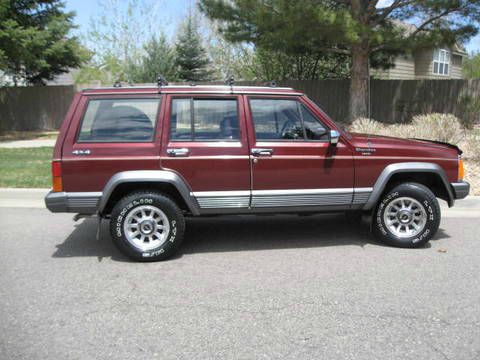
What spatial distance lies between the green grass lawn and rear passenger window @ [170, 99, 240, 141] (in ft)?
14.7

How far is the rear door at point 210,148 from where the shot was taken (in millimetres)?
5113

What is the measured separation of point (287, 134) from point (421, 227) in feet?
6.22

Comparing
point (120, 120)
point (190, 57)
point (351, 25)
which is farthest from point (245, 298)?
point (190, 57)

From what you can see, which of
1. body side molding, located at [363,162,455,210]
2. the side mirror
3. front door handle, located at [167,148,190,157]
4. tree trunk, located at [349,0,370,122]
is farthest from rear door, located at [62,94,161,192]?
tree trunk, located at [349,0,370,122]

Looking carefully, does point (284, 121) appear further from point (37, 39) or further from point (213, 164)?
point (37, 39)

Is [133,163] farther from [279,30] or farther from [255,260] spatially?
[279,30]

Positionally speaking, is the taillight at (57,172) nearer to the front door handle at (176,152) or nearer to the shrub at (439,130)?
the front door handle at (176,152)

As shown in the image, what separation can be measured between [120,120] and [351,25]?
29.9 ft

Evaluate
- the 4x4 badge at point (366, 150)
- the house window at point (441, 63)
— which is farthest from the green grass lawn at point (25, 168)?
→ the house window at point (441, 63)

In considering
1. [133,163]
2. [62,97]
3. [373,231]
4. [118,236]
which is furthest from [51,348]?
[62,97]

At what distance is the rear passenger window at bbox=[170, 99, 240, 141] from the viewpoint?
5.19m

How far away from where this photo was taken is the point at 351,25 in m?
12.5

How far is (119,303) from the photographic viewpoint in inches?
163

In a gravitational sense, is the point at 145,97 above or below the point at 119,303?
above
